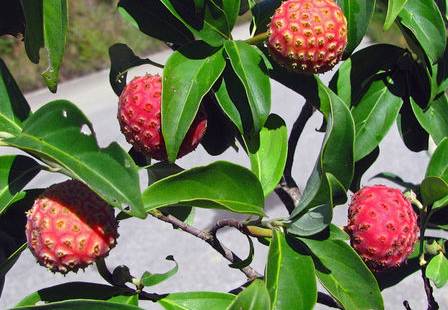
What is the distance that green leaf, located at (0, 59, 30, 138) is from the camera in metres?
0.68

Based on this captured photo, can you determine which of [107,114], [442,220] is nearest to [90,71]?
[107,114]

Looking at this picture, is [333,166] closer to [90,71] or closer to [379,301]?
[379,301]

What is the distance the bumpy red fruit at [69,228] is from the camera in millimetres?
637

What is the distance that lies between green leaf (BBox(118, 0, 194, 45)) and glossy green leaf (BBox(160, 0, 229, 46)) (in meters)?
0.03

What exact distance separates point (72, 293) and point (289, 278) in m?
0.22

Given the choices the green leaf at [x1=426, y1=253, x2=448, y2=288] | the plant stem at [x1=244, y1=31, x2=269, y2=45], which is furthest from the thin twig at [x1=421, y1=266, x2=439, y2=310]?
the plant stem at [x1=244, y1=31, x2=269, y2=45]

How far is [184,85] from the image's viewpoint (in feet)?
2.28

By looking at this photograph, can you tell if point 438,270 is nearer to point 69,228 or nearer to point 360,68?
point 360,68

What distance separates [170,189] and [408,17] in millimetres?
333

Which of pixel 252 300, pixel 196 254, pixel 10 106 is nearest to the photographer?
pixel 252 300

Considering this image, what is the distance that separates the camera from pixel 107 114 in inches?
191

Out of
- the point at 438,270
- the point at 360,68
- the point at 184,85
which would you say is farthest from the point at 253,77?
the point at 438,270

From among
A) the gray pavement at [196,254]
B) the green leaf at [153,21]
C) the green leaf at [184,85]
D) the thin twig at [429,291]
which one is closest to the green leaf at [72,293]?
the green leaf at [184,85]

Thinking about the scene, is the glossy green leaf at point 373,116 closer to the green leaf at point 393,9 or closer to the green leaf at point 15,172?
the green leaf at point 393,9
